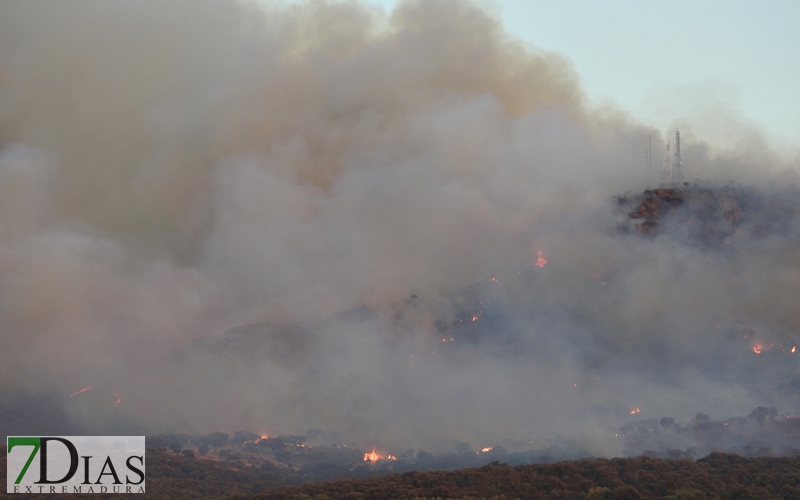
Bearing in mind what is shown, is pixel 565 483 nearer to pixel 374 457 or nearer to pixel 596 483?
pixel 596 483

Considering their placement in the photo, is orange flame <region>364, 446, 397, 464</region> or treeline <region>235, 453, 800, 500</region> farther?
orange flame <region>364, 446, 397, 464</region>

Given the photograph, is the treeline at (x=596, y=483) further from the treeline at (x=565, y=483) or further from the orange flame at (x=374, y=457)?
the orange flame at (x=374, y=457)

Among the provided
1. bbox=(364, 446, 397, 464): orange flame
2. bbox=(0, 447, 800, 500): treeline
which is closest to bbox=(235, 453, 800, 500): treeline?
bbox=(0, 447, 800, 500): treeline

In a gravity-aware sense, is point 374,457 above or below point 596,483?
above

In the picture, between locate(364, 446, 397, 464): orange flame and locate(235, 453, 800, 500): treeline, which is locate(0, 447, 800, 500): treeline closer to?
locate(235, 453, 800, 500): treeline

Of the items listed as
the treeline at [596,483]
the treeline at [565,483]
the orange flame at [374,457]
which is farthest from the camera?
the orange flame at [374,457]

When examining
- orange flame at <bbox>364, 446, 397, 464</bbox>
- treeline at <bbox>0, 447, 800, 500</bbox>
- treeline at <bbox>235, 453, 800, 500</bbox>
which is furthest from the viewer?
orange flame at <bbox>364, 446, 397, 464</bbox>

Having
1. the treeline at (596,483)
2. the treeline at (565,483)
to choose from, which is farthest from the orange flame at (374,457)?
the treeline at (596,483)

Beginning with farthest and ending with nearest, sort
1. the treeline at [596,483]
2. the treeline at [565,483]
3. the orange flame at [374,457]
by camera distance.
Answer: the orange flame at [374,457], the treeline at [565,483], the treeline at [596,483]

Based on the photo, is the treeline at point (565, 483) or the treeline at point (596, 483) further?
the treeline at point (565, 483)

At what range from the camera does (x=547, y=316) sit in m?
64.7

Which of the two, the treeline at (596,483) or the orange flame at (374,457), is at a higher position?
the orange flame at (374,457)

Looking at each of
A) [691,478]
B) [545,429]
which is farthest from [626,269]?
[691,478]

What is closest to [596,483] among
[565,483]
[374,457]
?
[565,483]
